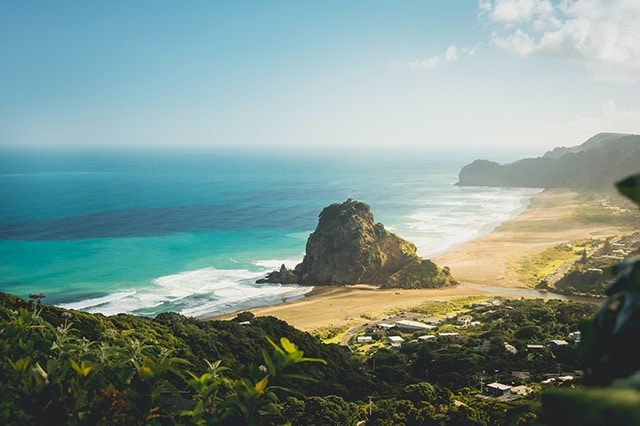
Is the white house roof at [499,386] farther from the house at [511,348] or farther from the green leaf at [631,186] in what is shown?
the green leaf at [631,186]

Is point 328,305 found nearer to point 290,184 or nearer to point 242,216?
point 242,216

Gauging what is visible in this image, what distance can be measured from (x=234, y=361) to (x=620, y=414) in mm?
23758

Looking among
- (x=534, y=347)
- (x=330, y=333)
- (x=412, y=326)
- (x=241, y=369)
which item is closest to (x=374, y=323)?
(x=412, y=326)

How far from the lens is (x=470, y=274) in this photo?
5800 cm

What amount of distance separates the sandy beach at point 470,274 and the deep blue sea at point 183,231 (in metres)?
3.33

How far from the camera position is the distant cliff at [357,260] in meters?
55.3

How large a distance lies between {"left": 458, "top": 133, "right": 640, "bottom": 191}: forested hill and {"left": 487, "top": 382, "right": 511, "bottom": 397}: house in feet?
329

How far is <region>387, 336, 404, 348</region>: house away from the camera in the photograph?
113 ft

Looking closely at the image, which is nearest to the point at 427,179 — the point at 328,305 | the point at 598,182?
the point at 598,182

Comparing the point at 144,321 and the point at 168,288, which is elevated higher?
the point at 144,321

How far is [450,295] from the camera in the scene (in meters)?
50.8

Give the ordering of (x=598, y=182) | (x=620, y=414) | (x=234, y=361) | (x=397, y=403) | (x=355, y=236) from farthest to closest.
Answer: (x=598, y=182), (x=355, y=236), (x=234, y=361), (x=397, y=403), (x=620, y=414)

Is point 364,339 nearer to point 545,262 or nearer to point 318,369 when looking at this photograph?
point 318,369

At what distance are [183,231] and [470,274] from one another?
45063 mm
